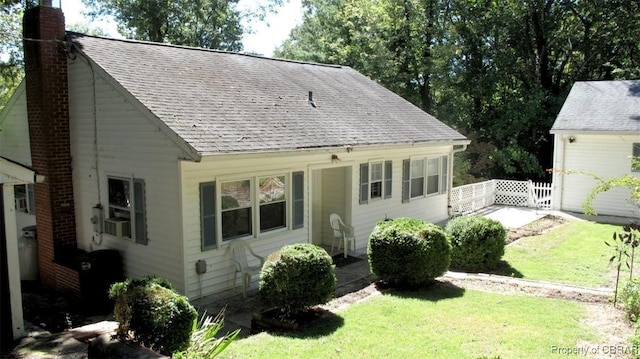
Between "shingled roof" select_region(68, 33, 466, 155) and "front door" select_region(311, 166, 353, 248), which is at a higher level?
"shingled roof" select_region(68, 33, 466, 155)

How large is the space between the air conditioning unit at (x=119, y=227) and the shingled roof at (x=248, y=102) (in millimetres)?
2518

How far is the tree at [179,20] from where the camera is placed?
2838 cm

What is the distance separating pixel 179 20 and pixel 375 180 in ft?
70.3

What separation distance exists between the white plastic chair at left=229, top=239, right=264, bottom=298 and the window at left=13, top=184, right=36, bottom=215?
20.7 feet

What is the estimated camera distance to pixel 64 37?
10.3m

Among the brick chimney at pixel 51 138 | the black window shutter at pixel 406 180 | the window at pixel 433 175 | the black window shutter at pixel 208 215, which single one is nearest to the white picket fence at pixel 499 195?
the window at pixel 433 175

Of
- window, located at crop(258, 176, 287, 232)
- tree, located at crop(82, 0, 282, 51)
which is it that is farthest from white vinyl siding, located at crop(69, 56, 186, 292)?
tree, located at crop(82, 0, 282, 51)

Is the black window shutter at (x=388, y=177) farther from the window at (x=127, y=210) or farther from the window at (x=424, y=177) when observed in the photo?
the window at (x=127, y=210)

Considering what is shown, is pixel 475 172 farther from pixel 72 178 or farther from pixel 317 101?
pixel 72 178

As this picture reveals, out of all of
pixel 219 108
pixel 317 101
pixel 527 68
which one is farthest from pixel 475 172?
pixel 219 108

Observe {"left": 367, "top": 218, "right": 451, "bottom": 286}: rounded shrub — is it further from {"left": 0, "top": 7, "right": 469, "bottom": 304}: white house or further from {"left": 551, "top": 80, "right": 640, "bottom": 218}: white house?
{"left": 551, "top": 80, "right": 640, "bottom": 218}: white house

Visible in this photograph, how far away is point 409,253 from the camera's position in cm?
909

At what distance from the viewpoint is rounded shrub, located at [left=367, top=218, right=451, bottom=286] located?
911 cm

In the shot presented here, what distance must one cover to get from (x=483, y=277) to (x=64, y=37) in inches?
391
